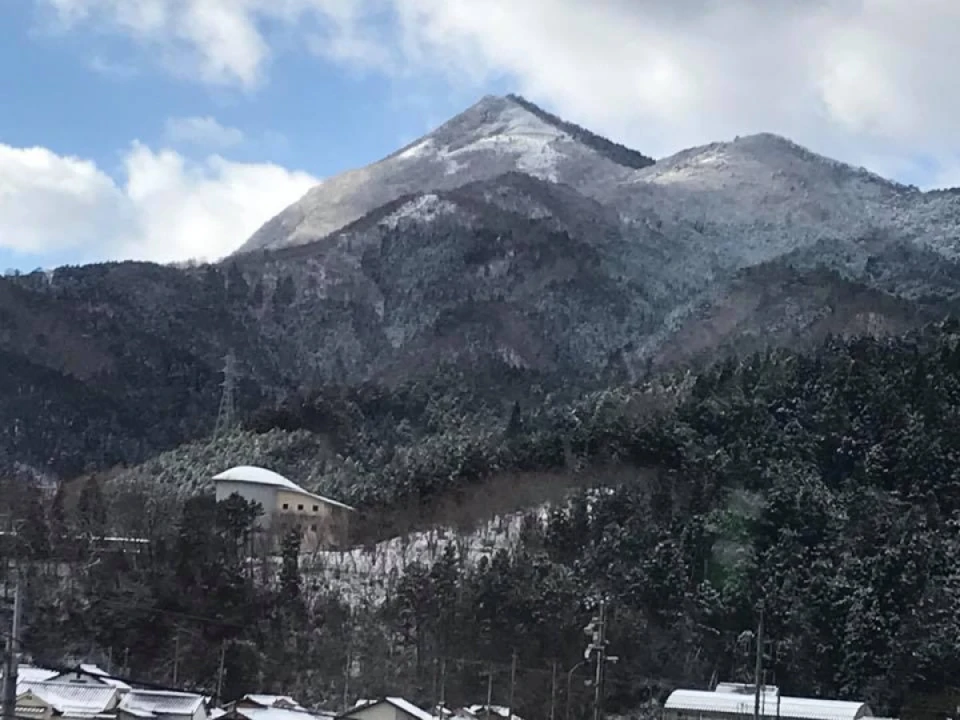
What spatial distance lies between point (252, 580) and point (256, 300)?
5847 cm

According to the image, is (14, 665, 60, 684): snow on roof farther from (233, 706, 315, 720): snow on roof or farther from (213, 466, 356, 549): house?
(213, 466, 356, 549): house

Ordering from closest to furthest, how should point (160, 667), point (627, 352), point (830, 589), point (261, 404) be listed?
point (160, 667) < point (830, 589) < point (261, 404) < point (627, 352)

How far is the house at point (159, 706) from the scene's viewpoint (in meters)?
32.3

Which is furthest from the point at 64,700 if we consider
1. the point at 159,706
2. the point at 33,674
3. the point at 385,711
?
the point at 385,711

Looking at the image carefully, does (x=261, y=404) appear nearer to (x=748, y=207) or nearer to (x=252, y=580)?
(x=252, y=580)

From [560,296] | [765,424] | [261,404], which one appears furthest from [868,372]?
[560,296]

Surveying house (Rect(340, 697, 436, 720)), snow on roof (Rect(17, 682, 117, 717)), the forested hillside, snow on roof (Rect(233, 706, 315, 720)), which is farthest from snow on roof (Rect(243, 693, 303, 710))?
snow on roof (Rect(17, 682, 117, 717))

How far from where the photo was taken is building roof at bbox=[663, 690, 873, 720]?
37062mm

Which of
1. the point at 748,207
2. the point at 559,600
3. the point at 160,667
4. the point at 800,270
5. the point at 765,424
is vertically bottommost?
the point at 160,667

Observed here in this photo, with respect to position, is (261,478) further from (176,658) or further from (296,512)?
(176,658)

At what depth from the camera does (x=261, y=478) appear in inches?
2314

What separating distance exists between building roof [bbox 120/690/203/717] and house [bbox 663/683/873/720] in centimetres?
1194

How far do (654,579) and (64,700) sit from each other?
745 inches

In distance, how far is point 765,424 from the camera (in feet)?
175
